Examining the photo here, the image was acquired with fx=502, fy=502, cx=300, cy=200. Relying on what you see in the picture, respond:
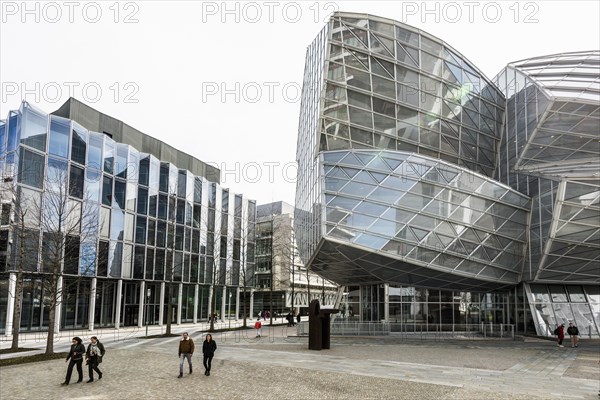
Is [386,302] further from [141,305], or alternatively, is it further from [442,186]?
[141,305]

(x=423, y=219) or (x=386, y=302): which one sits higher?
(x=423, y=219)

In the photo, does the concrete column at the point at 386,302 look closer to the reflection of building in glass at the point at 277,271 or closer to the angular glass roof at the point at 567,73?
the angular glass roof at the point at 567,73

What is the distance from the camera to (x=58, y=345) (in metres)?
29.9

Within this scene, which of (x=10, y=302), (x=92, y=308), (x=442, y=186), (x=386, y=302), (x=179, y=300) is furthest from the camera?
(x=179, y=300)

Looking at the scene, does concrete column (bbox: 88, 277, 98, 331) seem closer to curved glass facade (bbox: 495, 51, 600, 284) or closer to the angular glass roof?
curved glass facade (bbox: 495, 51, 600, 284)

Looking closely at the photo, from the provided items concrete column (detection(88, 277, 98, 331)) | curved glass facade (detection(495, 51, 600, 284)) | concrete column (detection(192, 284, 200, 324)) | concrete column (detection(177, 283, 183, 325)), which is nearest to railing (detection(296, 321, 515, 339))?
curved glass facade (detection(495, 51, 600, 284))

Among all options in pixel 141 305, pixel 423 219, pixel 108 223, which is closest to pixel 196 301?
pixel 141 305

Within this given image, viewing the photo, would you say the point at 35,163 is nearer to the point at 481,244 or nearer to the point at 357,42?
the point at 357,42

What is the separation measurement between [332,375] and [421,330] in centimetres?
2152

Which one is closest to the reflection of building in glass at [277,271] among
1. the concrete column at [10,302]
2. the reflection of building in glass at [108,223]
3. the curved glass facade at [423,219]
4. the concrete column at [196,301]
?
the reflection of building in glass at [108,223]

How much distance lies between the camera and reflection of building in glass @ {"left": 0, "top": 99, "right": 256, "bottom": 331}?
37.0m

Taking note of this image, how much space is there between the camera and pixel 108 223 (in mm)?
46062

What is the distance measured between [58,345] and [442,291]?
90.1 ft

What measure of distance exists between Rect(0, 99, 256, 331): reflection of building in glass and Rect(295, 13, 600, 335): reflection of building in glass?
16.9 metres
